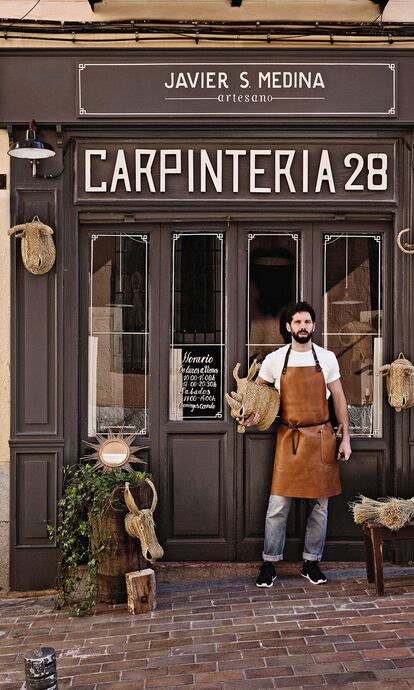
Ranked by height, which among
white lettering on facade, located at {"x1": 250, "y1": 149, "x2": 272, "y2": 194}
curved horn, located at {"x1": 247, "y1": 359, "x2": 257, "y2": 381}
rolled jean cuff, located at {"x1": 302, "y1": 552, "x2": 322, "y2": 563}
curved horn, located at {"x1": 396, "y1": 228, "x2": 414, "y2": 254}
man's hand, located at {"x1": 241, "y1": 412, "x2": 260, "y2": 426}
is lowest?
rolled jean cuff, located at {"x1": 302, "y1": 552, "x2": 322, "y2": 563}

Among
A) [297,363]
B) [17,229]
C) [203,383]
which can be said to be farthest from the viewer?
[203,383]

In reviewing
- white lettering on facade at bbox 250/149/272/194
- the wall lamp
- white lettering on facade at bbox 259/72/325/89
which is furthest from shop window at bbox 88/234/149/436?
white lettering on facade at bbox 259/72/325/89

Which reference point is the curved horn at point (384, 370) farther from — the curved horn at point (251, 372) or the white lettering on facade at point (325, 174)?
the white lettering on facade at point (325, 174)

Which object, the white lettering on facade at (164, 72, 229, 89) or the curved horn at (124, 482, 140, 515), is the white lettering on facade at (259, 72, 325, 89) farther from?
the curved horn at (124, 482, 140, 515)

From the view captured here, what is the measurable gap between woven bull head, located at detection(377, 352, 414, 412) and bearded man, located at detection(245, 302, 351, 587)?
0.47 meters

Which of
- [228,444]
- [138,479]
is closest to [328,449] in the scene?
[228,444]

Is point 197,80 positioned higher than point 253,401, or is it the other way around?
point 197,80

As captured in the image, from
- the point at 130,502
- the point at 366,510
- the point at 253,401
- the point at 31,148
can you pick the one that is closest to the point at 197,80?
the point at 31,148

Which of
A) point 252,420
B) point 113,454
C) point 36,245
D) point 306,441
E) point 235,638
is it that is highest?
point 36,245

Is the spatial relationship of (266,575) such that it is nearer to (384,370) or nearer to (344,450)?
(344,450)

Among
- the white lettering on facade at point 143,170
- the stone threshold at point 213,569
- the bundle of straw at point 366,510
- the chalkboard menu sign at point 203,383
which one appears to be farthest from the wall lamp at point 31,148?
the bundle of straw at point 366,510

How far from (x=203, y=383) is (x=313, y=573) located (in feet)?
6.11

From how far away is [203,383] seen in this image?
657 cm

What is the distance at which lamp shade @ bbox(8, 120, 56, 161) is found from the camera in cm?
580
